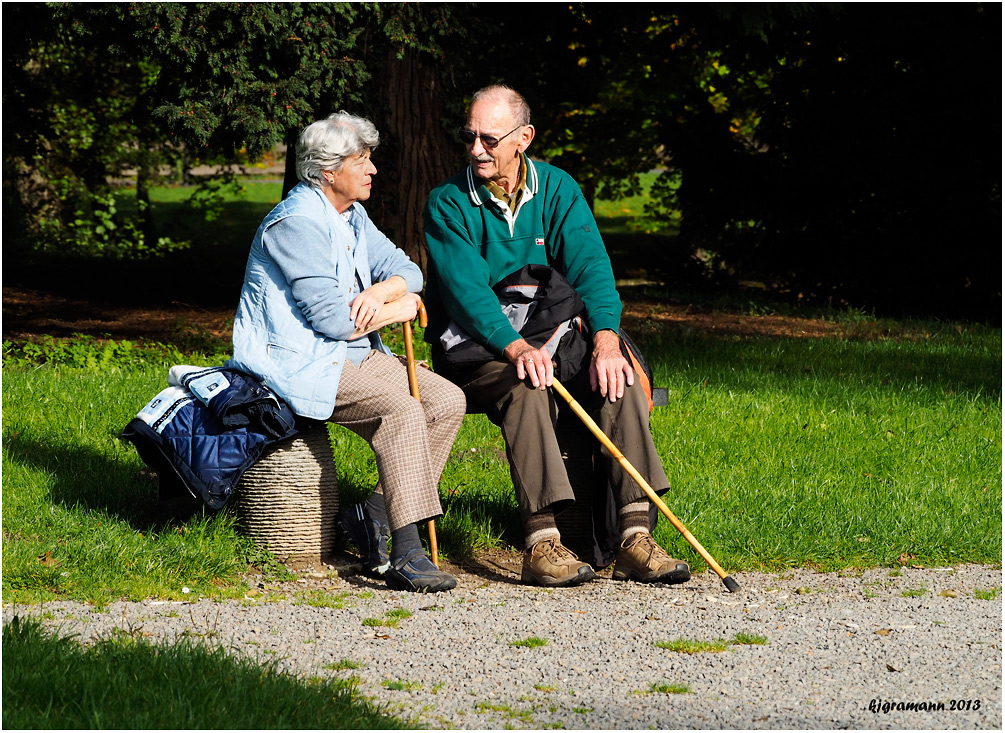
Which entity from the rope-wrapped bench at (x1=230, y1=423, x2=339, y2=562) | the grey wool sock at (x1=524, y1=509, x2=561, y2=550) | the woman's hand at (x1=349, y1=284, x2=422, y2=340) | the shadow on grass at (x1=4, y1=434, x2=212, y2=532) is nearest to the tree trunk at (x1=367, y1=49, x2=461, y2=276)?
the shadow on grass at (x1=4, y1=434, x2=212, y2=532)

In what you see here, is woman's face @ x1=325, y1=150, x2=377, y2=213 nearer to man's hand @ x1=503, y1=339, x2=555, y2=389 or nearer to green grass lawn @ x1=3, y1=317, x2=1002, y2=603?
man's hand @ x1=503, y1=339, x2=555, y2=389

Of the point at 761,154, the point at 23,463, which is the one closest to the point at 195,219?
the point at 761,154

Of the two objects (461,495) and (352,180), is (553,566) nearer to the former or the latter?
(461,495)

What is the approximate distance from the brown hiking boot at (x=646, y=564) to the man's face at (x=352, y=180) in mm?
1738

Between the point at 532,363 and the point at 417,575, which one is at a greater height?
the point at 532,363

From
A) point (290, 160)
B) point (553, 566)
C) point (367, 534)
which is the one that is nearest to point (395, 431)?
point (367, 534)

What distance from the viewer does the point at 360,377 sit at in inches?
176

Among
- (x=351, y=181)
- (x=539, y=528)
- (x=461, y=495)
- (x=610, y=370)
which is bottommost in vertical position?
(x=461, y=495)

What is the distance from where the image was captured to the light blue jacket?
4359mm

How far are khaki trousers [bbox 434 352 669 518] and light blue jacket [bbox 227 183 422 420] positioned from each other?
1.99ft

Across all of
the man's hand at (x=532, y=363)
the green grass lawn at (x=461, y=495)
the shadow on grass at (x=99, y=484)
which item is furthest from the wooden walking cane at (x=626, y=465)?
the shadow on grass at (x=99, y=484)

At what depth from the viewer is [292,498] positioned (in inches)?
179

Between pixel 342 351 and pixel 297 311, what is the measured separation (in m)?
0.23

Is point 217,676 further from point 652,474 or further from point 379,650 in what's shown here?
point 652,474
